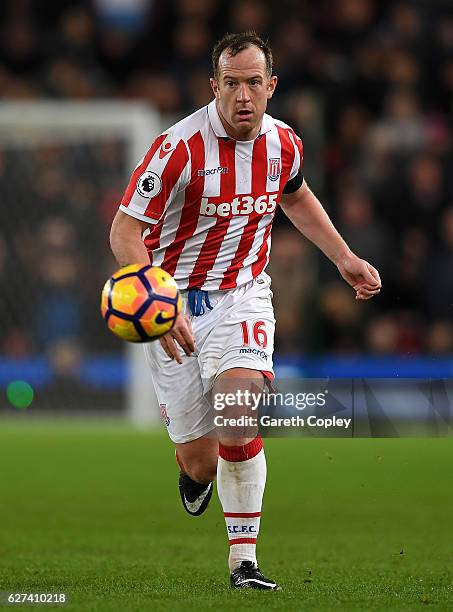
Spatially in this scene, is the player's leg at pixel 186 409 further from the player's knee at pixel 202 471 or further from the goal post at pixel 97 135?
the goal post at pixel 97 135

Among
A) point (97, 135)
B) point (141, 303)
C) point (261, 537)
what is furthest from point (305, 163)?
point (141, 303)

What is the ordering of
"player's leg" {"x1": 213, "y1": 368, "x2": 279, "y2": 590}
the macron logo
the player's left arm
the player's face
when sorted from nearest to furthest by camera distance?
"player's leg" {"x1": 213, "y1": 368, "x2": 279, "y2": 590}
the player's face
the macron logo
the player's left arm

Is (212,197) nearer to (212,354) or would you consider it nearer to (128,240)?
(128,240)

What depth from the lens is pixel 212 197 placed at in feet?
18.4

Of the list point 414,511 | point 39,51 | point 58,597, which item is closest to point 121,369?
point 39,51

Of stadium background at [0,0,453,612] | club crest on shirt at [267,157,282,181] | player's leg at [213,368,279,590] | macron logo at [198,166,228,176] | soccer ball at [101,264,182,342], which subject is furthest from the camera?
stadium background at [0,0,453,612]

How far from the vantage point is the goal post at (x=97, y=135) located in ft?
42.0

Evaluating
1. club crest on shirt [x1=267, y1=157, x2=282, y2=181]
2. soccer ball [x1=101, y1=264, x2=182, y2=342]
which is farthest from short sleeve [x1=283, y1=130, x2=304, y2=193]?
soccer ball [x1=101, y1=264, x2=182, y2=342]

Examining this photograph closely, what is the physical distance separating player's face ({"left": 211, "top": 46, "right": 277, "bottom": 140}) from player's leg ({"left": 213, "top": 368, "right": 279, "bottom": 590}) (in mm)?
1048

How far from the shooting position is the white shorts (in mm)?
5504

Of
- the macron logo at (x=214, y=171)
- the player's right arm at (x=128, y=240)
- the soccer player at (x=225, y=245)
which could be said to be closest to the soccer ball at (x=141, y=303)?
the soccer player at (x=225, y=245)

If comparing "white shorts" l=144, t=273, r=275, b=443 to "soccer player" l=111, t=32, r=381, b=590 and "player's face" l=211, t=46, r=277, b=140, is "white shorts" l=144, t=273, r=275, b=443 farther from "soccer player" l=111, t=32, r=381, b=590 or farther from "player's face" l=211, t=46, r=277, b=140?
"player's face" l=211, t=46, r=277, b=140

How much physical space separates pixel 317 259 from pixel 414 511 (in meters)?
5.25

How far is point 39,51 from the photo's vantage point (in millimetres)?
15742
